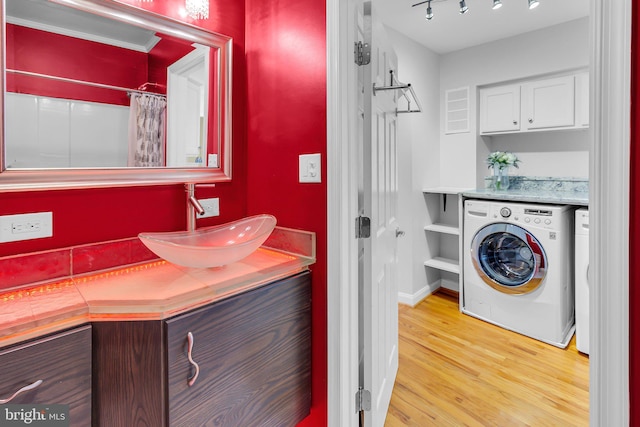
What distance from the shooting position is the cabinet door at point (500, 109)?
3.24 metres

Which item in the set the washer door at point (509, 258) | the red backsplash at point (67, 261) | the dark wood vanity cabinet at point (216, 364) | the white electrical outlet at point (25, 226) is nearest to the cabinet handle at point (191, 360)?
the dark wood vanity cabinet at point (216, 364)

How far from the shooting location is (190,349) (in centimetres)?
106

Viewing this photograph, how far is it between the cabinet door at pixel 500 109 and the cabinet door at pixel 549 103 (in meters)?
0.08

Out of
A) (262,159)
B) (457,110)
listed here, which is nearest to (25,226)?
(262,159)

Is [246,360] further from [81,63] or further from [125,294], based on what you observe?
[81,63]

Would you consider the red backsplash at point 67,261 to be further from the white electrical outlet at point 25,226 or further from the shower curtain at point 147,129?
the shower curtain at point 147,129

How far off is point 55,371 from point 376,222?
120 cm

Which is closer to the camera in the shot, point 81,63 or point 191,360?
point 191,360

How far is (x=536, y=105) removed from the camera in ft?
10.2

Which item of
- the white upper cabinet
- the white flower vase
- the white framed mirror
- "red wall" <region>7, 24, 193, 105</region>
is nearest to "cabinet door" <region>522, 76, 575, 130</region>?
the white upper cabinet

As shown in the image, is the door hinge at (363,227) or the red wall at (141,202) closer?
the red wall at (141,202)

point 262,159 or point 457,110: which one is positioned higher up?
point 457,110

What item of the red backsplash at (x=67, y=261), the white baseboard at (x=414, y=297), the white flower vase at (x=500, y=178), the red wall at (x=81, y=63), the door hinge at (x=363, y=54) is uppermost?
the door hinge at (x=363, y=54)

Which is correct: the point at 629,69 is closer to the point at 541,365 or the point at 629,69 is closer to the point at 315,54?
the point at 315,54
